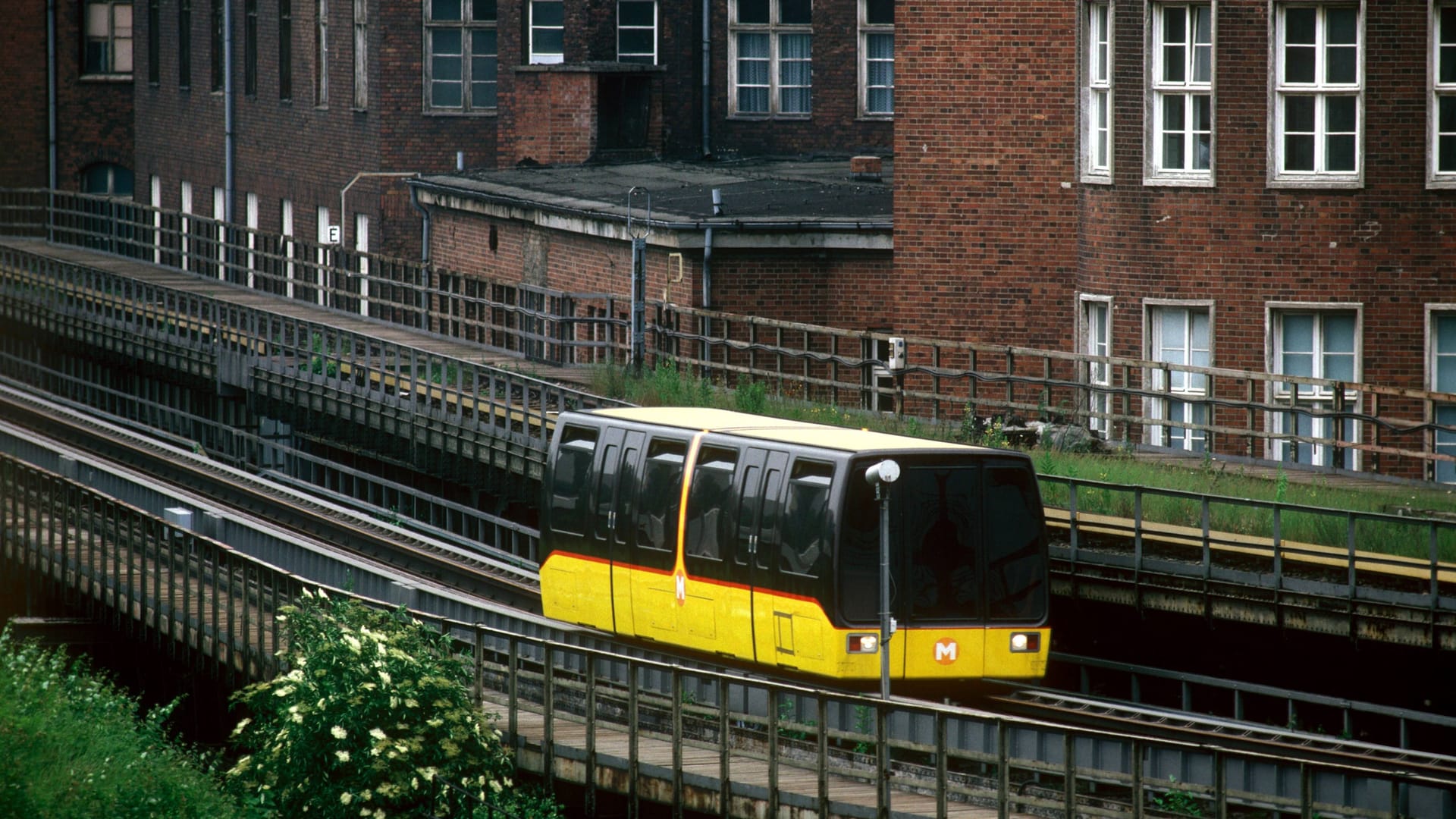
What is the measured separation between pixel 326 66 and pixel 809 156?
11.3 meters

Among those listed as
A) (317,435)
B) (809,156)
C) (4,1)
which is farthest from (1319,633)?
(4,1)

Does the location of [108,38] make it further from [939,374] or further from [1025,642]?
[1025,642]

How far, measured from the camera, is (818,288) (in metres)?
34.2

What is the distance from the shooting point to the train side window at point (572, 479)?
2219 centimetres

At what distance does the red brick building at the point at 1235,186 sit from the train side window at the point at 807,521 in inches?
245

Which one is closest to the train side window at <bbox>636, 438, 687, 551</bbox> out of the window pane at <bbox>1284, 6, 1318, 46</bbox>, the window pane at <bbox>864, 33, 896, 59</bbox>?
the window pane at <bbox>1284, 6, 1318, 46</bbox>

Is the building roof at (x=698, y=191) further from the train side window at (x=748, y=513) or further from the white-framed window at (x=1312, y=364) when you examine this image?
the train side window at (x=748, y=513)

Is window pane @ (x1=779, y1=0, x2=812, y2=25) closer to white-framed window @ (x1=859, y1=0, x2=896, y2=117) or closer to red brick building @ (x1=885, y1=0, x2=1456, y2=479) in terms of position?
white-framed window @ (x1=859, y1=0, x2=896, y2=117)

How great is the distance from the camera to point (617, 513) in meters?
21.6

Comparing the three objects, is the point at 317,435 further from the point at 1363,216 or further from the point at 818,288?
the point at 1363,216

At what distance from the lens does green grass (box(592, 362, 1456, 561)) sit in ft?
67.3

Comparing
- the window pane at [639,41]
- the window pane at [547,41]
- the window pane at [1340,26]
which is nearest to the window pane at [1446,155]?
the window pane at [1340,26]

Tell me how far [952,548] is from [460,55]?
30331mm

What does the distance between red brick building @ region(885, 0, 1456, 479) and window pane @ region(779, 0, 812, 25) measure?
54.1 feet
